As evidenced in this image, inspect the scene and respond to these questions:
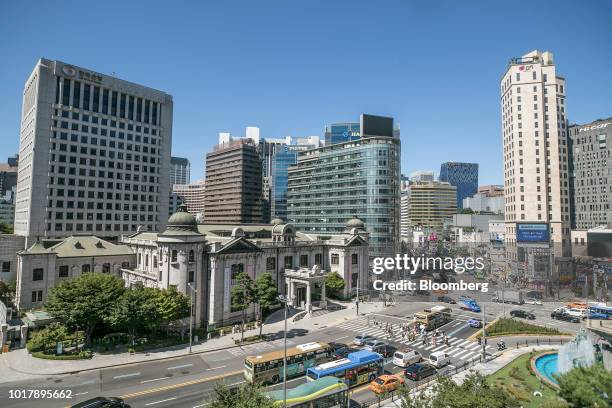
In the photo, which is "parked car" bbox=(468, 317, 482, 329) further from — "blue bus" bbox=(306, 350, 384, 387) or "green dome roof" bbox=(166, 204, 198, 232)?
"green dome roof" bbox=(166, 204, 198, 232)

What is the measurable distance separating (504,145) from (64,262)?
400 ft

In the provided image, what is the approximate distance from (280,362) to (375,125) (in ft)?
375

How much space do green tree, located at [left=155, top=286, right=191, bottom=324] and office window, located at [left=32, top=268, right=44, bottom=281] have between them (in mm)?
27644

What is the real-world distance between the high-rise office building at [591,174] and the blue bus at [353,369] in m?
109

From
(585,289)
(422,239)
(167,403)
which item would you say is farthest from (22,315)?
(422,239)

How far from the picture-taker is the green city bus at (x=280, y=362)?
37.0 metres

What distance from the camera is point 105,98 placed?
4188 inches

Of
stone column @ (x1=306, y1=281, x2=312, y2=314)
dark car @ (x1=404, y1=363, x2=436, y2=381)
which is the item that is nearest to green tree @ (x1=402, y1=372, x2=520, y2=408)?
dark car @ (x1=404, y1=363, x2=436, y2=381)

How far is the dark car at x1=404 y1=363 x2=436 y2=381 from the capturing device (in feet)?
129

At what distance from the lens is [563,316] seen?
2672 inches

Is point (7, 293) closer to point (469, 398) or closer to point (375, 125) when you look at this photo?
point (469, 398)

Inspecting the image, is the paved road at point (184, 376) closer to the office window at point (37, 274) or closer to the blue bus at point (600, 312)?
the blue bus at point (600, 312)

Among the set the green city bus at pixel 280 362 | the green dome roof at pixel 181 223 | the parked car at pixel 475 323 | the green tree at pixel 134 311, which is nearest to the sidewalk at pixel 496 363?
the green city bus at pixel 280 362

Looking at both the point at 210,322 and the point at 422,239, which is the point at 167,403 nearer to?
the point at 210,322
